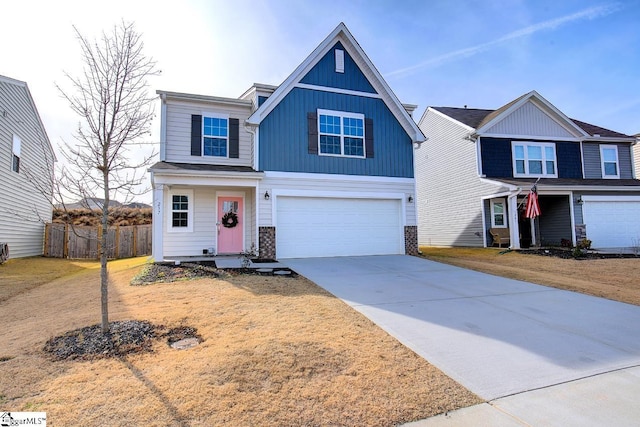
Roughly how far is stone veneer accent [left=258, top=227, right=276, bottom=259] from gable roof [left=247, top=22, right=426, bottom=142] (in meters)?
3.69

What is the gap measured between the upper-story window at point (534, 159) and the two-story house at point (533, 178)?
51 mm

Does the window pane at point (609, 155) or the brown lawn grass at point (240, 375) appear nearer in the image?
the brown lawn grass at point (240, 375)

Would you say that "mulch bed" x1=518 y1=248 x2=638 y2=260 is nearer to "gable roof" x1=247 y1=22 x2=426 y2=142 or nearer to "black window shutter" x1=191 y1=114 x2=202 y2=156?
"gable roof" x1=247 y1=22 x2=426 y2=142

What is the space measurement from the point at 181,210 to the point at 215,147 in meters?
2.70

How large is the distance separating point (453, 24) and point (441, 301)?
1000 cm

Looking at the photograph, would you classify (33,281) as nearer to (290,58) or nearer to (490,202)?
(290,58)

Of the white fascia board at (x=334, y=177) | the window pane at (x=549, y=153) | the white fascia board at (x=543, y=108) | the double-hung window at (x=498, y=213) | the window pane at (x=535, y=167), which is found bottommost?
the double-hung window at (x=498, y=213)

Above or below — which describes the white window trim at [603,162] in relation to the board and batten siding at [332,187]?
above

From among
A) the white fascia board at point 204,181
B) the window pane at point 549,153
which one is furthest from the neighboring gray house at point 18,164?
the window pane at point 549,153

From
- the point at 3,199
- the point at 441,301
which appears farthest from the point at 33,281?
the point at 441,301

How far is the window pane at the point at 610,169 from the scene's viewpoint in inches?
733

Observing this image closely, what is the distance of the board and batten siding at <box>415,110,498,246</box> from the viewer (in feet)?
57.2

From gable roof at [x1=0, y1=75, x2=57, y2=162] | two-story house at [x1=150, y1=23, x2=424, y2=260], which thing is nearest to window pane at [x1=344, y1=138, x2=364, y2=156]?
two-story house at [x1=150, y1=23, x2=424, y2=260]

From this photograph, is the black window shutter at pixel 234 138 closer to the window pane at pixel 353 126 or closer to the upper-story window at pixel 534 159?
the window pane at pixel 353 126
